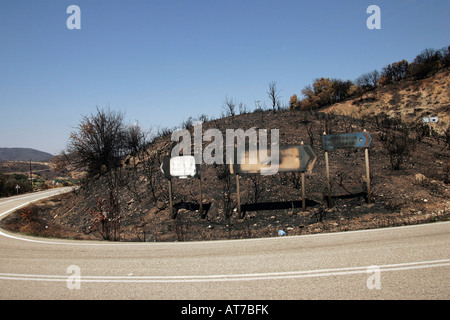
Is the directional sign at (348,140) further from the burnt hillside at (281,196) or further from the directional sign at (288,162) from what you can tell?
the burnt hillside at (281,196)

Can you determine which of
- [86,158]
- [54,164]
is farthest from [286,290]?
[54,164]

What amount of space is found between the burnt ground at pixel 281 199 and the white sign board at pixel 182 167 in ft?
5.70

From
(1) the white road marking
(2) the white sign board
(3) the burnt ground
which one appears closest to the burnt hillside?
(3) the burnt ground

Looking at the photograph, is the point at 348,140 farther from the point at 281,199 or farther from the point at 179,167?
the point at 179,167

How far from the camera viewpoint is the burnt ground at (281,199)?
11.5m

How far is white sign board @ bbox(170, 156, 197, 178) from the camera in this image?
44.5ft

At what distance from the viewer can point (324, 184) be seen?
1471cm

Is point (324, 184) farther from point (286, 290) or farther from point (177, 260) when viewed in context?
point (286, 290)

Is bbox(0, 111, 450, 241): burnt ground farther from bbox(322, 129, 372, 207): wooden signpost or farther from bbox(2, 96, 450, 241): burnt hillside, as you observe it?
bbox(322, 129, 372, 207): wooden signpost

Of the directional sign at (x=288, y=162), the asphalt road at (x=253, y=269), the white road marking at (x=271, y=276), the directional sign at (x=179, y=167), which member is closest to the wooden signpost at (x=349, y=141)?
the directional sign at (x=288, y=162)

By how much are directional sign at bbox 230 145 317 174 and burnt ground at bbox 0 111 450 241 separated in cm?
150

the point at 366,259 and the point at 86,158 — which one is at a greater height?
the point at 86,158
